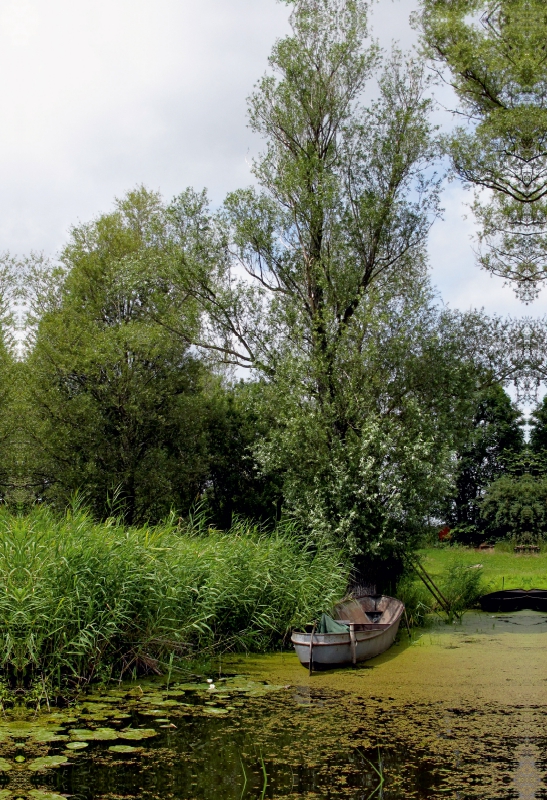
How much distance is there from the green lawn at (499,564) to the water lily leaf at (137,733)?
36.7 feet

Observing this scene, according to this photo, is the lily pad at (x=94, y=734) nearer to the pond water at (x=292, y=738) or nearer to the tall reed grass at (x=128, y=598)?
the pond water at (x=292, y=738)

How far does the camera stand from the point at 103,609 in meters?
8.78

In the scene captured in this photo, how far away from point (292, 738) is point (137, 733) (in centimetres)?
138

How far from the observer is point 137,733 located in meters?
6.63

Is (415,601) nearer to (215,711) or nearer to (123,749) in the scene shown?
(215,711)

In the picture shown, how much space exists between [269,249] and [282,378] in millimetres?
3837

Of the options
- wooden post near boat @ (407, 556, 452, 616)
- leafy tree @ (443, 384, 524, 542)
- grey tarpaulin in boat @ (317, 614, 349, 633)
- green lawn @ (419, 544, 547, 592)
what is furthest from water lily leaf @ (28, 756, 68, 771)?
leafy tree @ (443, 384, 524, 542)

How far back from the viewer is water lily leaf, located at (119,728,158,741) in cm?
653

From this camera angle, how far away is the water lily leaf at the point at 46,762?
5793 millimetres

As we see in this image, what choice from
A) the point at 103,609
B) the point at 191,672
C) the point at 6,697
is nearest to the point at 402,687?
the point at 191,672

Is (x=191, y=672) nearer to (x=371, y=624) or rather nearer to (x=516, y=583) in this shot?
(x=371, y=624)

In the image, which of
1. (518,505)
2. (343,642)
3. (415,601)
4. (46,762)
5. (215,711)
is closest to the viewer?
(46,762)

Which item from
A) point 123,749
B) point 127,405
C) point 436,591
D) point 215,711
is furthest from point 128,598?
point 127,405

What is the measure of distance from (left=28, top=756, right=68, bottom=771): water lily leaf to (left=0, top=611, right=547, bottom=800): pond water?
2 centimetres
